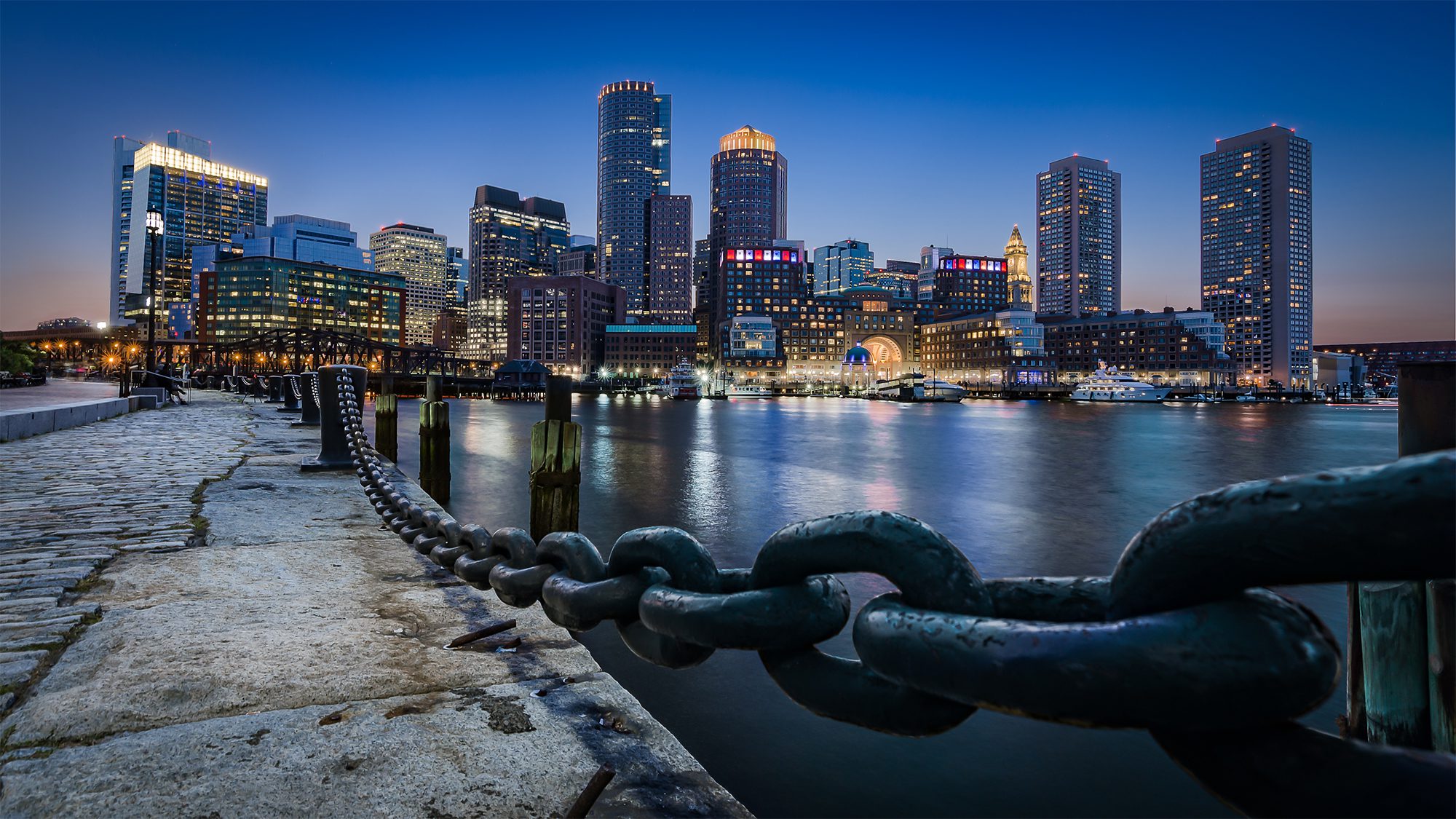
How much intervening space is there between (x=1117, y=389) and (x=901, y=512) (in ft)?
459

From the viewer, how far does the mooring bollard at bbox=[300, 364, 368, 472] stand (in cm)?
861

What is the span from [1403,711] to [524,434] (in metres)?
38.5

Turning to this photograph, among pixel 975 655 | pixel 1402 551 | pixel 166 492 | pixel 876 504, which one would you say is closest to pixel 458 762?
pixel 975 655

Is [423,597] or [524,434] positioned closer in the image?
[423,597]

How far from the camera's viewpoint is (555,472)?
661 cm

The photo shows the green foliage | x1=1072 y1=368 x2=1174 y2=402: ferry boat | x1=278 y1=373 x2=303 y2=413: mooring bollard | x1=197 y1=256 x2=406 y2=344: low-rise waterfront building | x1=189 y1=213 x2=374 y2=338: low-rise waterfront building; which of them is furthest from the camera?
x1=189 y1=213 x2=374 y2=338: low-rise waterfront building

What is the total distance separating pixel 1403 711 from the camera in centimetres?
182

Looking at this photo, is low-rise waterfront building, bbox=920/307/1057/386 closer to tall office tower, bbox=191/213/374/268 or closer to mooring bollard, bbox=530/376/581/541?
tall office tower, bbox=191/213/374/268

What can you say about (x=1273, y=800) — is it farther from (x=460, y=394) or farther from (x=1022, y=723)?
(x=460, y=394)

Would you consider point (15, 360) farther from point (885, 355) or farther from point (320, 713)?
point (885, 355)

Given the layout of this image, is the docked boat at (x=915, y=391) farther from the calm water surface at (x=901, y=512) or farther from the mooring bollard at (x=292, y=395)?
the mooring bollard at (x=292, y=395)

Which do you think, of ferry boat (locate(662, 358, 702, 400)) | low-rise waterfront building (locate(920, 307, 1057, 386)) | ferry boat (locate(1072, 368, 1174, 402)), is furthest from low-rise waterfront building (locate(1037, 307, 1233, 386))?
ferry boat (locate(662, 358, 702, 400))

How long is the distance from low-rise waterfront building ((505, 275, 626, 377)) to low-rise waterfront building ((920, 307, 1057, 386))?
8362 cm

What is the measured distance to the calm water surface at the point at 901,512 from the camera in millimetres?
4082
